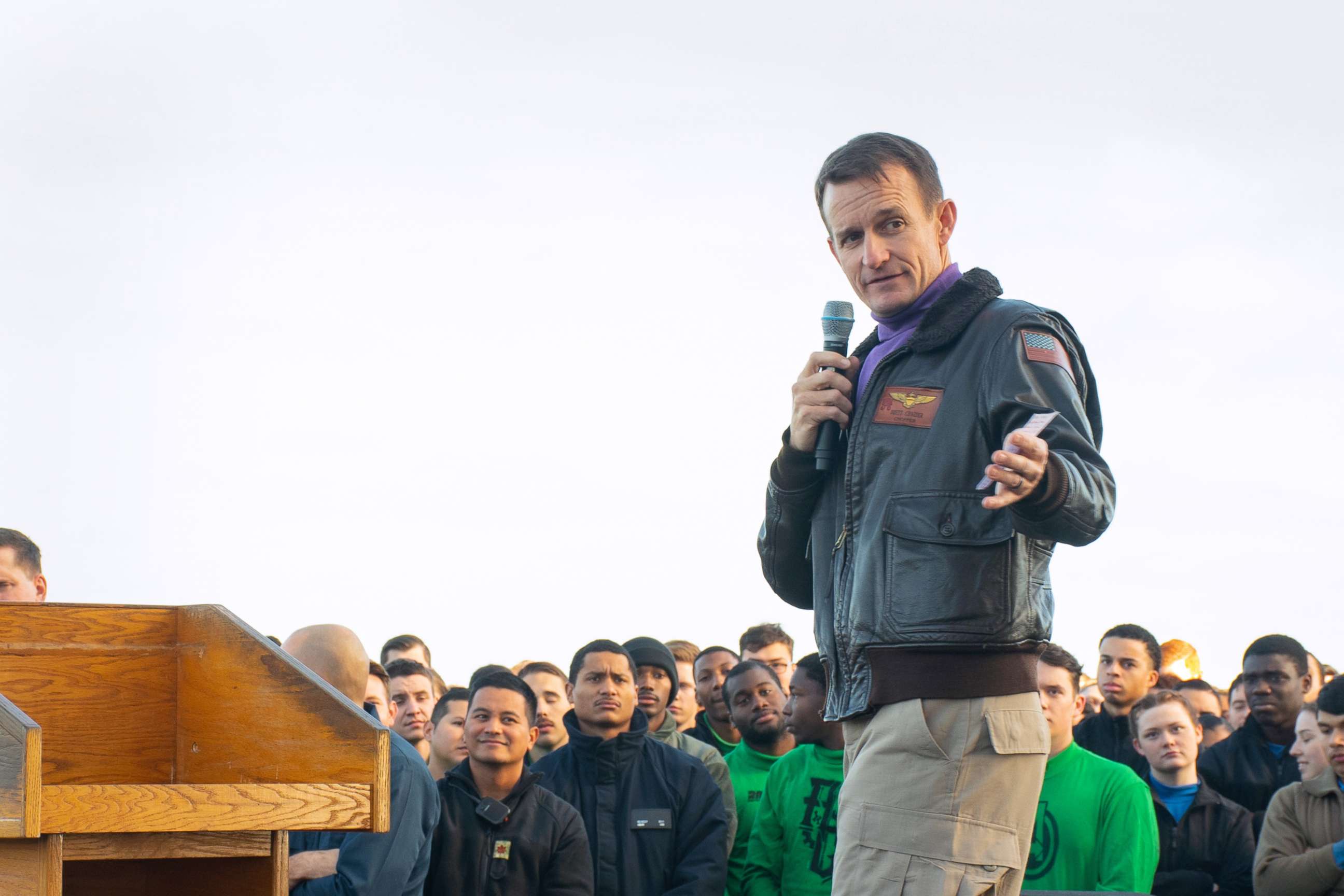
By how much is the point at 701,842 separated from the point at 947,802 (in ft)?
14.9

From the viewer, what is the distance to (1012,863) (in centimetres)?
235

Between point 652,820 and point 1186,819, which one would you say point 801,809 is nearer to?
point 652,820

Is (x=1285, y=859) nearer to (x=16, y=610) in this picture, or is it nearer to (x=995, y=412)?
(x=995, y=412)

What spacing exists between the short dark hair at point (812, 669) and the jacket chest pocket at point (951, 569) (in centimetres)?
459

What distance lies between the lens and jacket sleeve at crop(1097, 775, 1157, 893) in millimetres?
6023

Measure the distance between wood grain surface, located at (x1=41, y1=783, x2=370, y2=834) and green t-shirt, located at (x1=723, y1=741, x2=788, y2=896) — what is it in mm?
4442

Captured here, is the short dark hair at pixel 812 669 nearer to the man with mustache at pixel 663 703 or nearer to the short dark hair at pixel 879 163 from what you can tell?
the man with mustache at pixel 663 703

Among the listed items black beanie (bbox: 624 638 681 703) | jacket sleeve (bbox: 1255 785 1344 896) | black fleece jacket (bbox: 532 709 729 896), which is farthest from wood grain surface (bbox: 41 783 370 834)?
black beanie (bbox: 624 638 681 703)

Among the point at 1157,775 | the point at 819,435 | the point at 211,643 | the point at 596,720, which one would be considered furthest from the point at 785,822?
the point at 819,435

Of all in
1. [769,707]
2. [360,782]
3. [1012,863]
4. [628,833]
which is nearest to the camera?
[1012,863]

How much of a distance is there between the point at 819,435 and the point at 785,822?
4.51 meters

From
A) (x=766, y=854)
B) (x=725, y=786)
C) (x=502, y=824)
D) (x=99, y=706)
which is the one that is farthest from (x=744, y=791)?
(x=99, y=706)

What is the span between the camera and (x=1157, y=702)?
23.3 feet

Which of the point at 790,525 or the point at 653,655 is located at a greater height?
the point at 790,525
